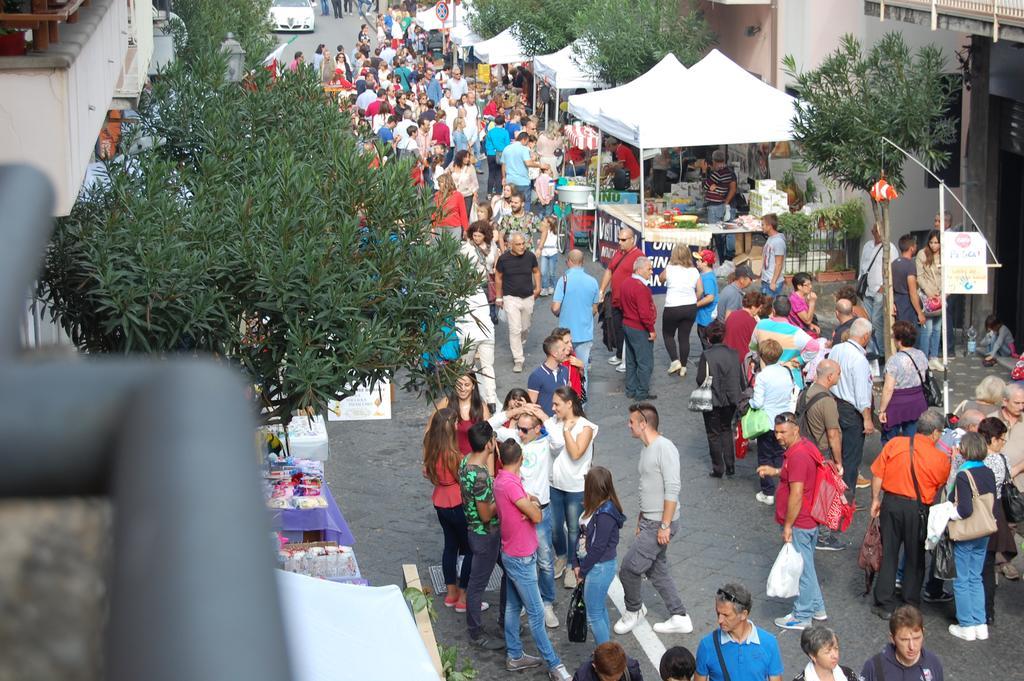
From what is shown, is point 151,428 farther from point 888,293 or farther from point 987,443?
point 888,293

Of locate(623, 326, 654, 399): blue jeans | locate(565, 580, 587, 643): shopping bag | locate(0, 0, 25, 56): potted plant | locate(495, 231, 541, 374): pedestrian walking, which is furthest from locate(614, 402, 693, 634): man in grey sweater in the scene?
Answer: locate(495, 231, 541, 374): pedestrian walking

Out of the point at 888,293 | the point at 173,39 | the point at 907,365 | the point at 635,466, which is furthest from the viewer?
the point at 173,39

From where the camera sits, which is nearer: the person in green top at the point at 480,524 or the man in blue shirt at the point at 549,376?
the person in green top at the point at 480,524

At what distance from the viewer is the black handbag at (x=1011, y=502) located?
9555 millimetres

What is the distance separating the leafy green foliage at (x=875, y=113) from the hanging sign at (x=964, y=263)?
2.75 meters

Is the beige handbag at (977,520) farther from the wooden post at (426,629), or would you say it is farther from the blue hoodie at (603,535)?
the wooden post at (426,629)

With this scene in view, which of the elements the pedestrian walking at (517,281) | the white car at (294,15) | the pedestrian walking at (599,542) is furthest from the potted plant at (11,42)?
the white car at (294,15)

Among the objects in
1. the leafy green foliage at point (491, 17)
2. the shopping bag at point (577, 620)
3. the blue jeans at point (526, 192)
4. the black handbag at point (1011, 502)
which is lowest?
the shopping bag at point (577, 620)

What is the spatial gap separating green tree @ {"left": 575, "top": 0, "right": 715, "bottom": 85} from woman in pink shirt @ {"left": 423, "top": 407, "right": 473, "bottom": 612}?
19335 millimetres

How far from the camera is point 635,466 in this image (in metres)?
13.4

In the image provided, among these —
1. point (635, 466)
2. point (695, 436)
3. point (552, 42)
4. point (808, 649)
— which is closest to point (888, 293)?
point (695, 436)

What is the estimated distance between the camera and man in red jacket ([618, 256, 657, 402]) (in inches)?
591

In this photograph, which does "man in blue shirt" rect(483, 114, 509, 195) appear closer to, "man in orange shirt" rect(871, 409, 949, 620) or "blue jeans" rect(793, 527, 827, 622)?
"man in orange shirt" rect(871, 409, 949, 620)

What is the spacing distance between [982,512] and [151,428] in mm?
9525
